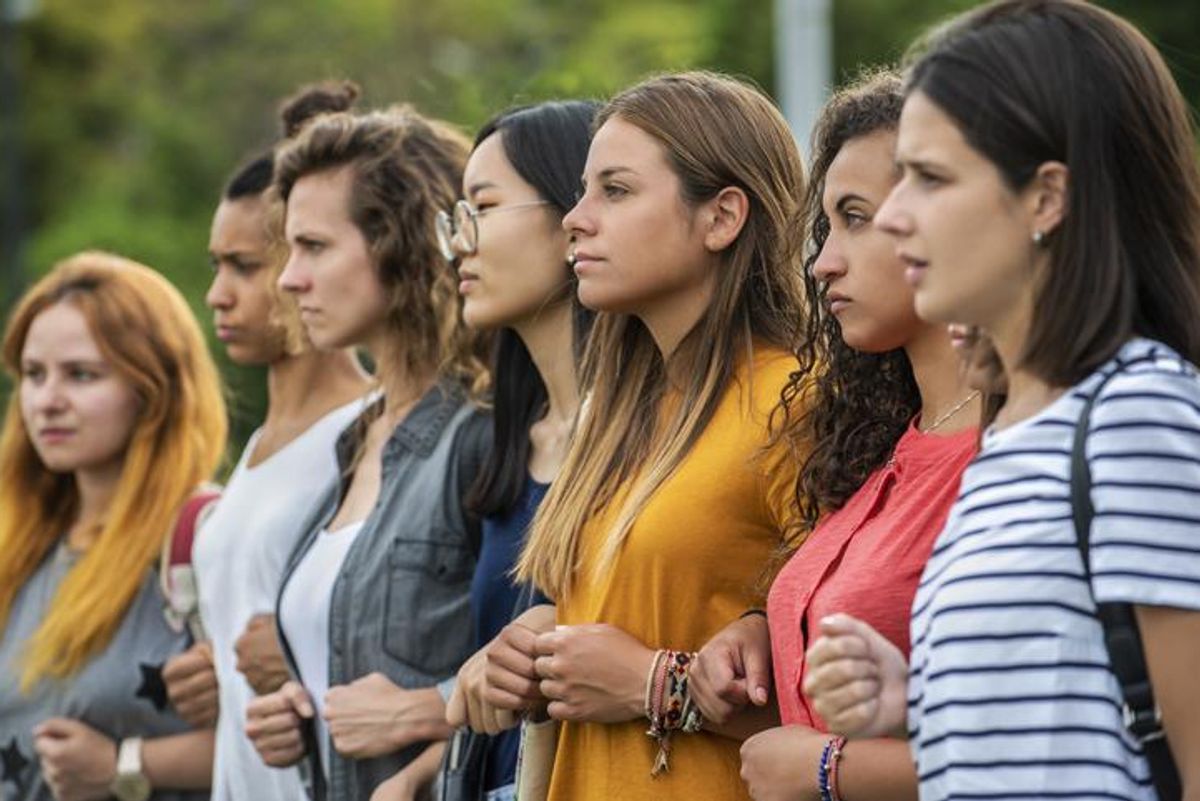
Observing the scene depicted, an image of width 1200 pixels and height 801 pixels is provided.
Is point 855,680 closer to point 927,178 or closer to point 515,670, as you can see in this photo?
point 927,178

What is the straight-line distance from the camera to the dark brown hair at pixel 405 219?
559 centimetres

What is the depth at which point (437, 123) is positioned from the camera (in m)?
5.91

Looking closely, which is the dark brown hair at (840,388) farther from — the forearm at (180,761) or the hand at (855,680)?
the forearm at (180,761)

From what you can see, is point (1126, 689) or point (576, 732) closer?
point (1126, 689)

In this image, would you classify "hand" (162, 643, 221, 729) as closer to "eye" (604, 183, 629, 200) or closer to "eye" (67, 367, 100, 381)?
"eye" (67, 367, 100, 381)

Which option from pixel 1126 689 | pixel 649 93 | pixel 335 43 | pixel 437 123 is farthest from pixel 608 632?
pixel 335 43

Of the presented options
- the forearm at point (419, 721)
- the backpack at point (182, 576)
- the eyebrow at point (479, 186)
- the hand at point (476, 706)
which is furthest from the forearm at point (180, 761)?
the eyebrow at point (479, 186)

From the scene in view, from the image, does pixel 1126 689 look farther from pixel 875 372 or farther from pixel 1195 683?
pixel 875 372

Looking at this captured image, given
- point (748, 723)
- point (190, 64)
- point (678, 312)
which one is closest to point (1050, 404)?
point (748, 723)

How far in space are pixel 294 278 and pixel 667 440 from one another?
1.75m

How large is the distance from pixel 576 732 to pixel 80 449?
2.94 meters

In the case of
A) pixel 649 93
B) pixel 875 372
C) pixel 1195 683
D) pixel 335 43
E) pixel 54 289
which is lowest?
pixel 1195 683

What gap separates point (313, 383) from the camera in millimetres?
6223

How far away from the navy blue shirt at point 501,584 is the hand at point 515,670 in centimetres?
46
